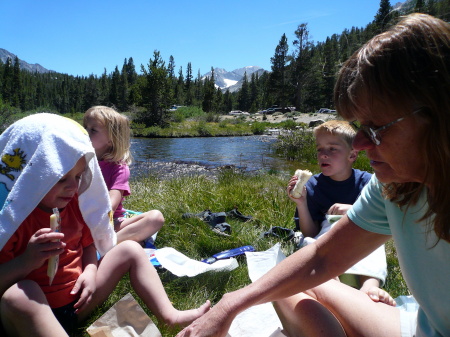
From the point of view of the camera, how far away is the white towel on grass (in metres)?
1.48

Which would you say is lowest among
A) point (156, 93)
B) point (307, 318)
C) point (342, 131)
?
point (307, 318)

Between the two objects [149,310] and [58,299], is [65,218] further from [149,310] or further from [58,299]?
[149,310]

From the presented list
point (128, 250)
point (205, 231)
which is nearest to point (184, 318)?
point (128, 250)

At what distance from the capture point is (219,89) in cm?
6825

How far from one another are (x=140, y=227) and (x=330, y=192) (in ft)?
4.96

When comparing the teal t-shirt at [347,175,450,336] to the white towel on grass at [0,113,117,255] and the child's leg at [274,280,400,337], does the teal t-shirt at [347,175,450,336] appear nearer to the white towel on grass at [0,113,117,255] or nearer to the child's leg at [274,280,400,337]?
the child's leg at [274,280,400,337]

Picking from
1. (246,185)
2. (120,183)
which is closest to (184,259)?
(120,183)

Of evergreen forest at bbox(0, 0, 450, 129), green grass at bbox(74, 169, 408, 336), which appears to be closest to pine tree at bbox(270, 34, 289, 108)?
evergreen forest at bbox(0, 0, 450, 129)

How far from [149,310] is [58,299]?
19.3 inches

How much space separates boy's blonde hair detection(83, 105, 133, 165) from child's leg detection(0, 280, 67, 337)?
5.62 ft

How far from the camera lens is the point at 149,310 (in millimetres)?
1906

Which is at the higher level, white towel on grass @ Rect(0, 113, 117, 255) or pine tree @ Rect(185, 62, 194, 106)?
pine tree @ Rect(185, 62, 194, 106)

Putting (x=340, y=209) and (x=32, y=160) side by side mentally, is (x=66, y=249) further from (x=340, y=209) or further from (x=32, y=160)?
(x=340, y=209)

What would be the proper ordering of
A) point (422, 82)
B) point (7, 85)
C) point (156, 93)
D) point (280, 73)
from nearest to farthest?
point (422, 82), point (156, 93), point (280, 73), point (7, 85)
